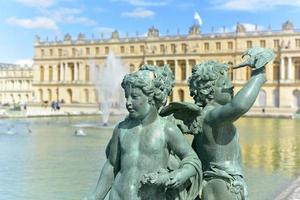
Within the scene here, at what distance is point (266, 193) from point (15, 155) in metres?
8.64

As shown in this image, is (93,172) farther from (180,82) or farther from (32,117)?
(180,82)

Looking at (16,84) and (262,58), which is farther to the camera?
(16,84)

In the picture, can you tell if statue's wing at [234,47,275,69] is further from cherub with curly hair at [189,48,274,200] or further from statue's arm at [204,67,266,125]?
cherub with curly hair at [189,48,274,200]

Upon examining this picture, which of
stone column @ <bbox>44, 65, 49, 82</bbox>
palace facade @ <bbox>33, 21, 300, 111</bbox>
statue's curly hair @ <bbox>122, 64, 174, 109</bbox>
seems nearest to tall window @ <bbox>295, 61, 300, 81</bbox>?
palace facade @ <bbox>33, 21, 300, 111</bbox>

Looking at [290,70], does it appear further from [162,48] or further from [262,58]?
[262,58]

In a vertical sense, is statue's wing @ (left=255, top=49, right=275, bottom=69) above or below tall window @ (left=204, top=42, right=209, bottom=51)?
below

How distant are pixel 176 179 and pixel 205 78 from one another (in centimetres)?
83

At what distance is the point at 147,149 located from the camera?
290cm

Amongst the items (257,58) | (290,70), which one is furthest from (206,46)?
(257,58)

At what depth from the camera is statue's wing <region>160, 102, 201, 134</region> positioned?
3266 mm

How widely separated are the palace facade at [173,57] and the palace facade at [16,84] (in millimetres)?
16147

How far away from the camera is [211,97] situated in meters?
3.38

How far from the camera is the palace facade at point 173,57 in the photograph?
68750mm

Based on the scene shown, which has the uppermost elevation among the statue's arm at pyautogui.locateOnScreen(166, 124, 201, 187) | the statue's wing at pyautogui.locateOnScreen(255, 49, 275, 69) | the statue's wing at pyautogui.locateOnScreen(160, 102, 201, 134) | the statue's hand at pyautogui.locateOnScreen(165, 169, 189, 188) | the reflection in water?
A: the statue's wing at pyautogui.locateOnScreen(255, 49, 275, 69)
